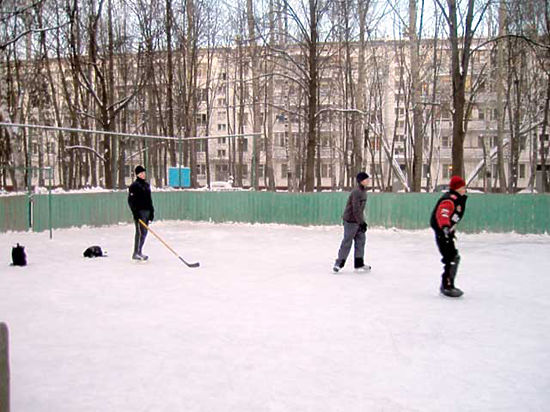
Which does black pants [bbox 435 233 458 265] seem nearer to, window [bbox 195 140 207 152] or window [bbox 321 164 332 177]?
window [bbox 195 140 207 152]

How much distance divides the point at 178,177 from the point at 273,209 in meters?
3.83

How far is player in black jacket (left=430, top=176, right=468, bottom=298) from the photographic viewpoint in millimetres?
7742

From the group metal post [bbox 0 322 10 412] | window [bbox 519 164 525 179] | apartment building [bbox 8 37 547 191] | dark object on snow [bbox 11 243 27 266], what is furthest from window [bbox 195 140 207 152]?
window [bbox 519 164 525 179]

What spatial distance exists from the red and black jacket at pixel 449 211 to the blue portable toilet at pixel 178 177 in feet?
42.7

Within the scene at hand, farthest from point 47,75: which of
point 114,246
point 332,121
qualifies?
point 114,246

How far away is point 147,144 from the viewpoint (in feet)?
64.1

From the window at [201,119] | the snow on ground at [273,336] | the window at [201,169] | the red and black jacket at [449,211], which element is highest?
the window at [201,119]

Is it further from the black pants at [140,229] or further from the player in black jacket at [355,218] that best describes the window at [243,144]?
the player in black jacket at [355,218]

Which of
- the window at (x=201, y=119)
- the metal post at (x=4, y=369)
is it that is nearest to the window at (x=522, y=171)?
the window at (x=201, y=119)

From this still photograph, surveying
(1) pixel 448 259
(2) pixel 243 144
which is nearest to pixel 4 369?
(1) pixel 448 259

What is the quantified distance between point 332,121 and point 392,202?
2226 cm

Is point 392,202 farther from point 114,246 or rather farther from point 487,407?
point 487,407

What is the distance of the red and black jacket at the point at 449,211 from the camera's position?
773 centimetres

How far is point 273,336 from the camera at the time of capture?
574 cm
